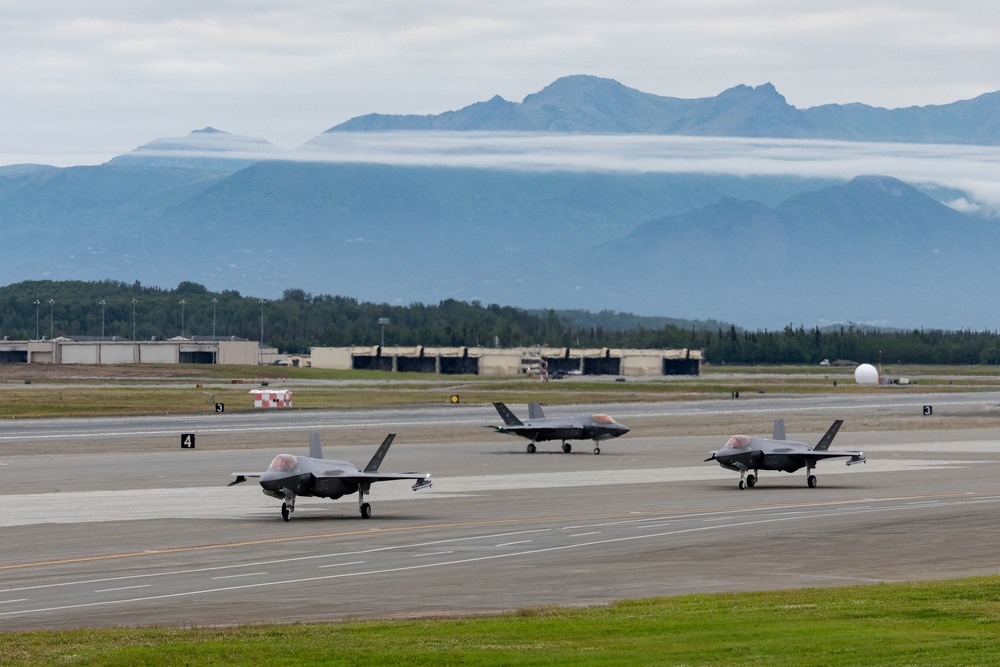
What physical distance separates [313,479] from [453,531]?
18.5ft

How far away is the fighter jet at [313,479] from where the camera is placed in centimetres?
4500

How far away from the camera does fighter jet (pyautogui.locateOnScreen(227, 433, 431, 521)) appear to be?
148 feet

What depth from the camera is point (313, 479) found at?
45.4 meters

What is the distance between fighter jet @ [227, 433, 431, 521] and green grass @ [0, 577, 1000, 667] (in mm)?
19498

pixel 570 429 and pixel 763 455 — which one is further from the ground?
pixel 763 455

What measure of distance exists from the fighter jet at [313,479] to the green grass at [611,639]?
64.0 feet

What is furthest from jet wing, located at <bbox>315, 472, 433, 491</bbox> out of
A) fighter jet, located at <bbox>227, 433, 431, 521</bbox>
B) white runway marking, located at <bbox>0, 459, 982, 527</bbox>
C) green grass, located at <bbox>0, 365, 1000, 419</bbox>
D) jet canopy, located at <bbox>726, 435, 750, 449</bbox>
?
green grass, located at <bbox>0, 365, 1000, 419</bbox>

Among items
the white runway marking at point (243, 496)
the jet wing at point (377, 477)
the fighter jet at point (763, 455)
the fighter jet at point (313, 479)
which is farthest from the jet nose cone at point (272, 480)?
the fighter jet at point (763, 455)

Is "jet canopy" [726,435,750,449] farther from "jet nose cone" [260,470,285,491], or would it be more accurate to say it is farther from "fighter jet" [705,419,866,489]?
"jet nose cone" [260,470,285,491]

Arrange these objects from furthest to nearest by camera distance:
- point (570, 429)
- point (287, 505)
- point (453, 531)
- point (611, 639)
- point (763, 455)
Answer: point (570, 429) → point (763, 455) → point (287, 505) → point (453, 531) → point (611, 639)

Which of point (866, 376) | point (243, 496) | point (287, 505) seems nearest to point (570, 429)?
point (243, 496)

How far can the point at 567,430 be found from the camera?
260 feet

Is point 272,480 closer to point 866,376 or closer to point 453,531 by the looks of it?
point 453,531

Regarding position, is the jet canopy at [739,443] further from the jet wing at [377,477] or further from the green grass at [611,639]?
the green grass at [611,639]
